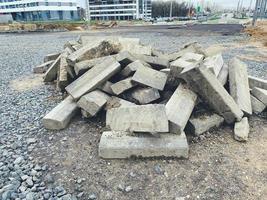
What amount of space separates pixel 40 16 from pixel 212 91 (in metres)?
79.7

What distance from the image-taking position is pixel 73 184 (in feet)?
10.4

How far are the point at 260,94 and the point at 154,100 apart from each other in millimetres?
2117

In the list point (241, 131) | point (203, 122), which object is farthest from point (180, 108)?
point (241, 131)

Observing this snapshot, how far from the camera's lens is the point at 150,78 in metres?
4.62

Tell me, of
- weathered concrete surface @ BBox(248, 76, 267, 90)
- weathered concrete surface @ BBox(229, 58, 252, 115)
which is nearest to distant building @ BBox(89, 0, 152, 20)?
weathered concrete surface @ BBox(248, 76, 267, 90)

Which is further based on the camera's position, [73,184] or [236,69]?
[236,69]

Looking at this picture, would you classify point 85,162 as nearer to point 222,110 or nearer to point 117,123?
point 117,123

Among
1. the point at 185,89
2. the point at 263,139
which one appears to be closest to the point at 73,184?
the point at 185,89

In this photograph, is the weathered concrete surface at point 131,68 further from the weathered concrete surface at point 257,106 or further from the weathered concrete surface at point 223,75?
the weathered concrete surface at point 257,106

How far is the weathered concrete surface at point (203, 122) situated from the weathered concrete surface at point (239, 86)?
1.78 ft

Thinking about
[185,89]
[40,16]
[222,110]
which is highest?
[185,89]

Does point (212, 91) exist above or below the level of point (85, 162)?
above

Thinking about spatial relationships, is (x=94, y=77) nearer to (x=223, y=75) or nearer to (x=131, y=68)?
(x=131, y=68)

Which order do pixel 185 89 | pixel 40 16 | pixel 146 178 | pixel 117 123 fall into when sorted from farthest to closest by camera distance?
pixel 40 16 → pixel 185 89 → pixel 117 123 → pixel 146 178
